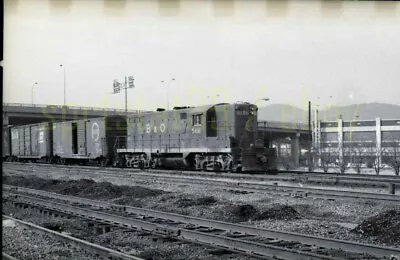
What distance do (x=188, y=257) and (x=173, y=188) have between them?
9.48 meters

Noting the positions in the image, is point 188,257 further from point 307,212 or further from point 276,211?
point 307,212

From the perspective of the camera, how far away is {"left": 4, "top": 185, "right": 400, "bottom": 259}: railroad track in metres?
6.66

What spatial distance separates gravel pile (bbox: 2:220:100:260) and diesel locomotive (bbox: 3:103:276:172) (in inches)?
492

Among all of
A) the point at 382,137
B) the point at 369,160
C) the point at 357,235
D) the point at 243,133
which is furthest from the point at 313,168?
the point at 382,137

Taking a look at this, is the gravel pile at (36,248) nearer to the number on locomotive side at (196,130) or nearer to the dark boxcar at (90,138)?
the number on locomotive side at (196,130)

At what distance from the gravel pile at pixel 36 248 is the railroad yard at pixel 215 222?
2cm

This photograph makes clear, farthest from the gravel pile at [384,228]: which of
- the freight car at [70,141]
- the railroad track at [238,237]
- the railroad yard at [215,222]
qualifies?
the freight car at [70,141]

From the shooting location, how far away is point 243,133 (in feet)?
69.6

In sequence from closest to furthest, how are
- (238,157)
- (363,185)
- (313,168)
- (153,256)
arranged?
(153,256) < (363,185) < (238,157) < (313,168)

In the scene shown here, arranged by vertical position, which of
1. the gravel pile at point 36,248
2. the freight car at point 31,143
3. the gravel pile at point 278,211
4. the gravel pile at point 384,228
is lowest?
the gravel pile at point 36,248

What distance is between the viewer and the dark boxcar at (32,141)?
118 ft

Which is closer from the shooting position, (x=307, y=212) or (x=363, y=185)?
(x=307, y=212)

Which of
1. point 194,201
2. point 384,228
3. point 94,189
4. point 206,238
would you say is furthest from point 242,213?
point 94,189

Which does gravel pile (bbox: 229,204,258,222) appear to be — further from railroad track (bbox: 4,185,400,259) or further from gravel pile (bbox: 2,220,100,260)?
gravel pile (bbox: 2,220,100,260)
